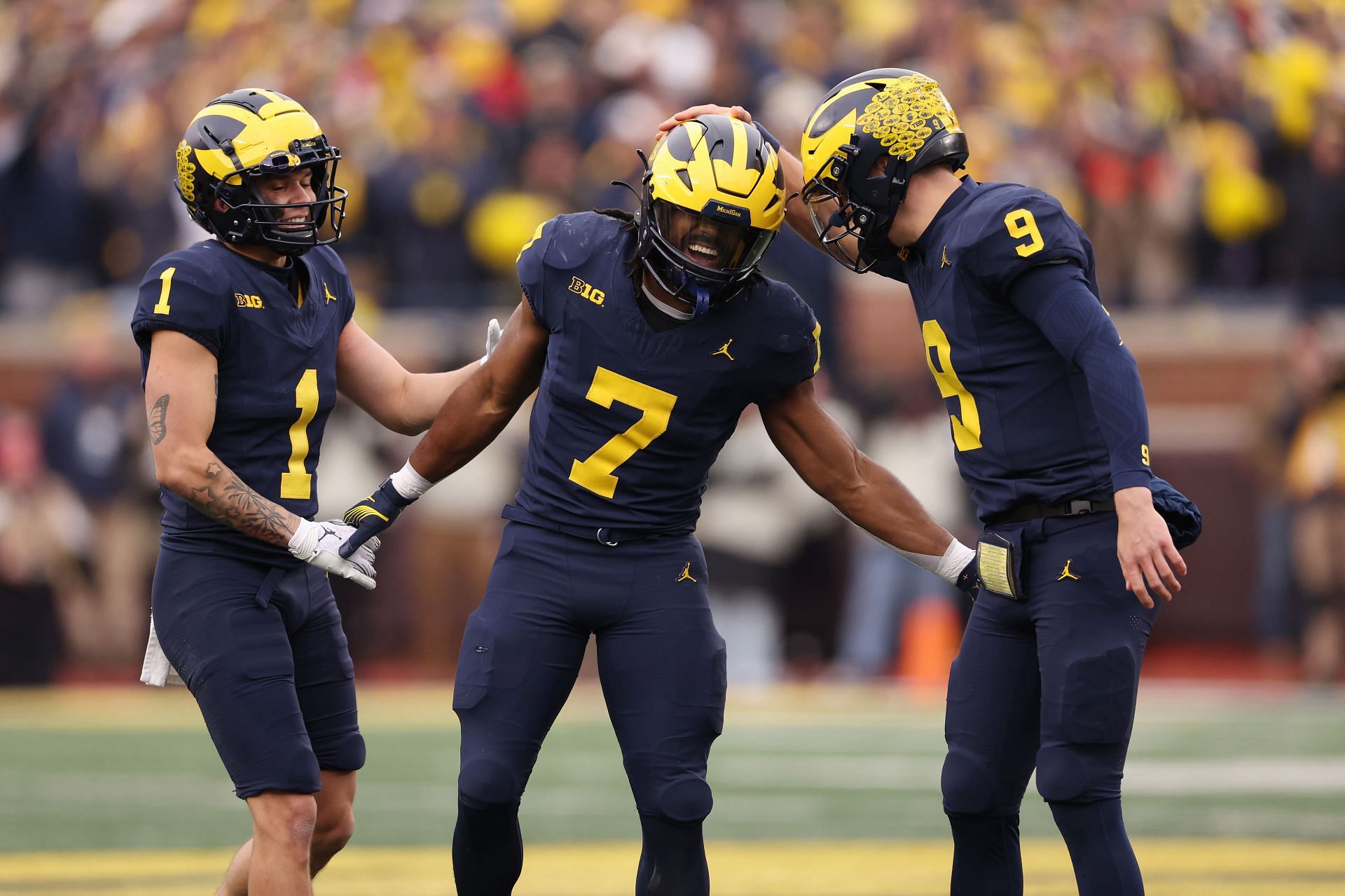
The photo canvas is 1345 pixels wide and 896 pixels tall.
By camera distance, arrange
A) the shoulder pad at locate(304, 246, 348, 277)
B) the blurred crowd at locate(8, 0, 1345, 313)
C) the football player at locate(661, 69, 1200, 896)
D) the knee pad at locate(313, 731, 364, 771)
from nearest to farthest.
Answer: the football player at locate(661, 69, 1200, 896) → the knee pad at locate(313, 731, 364, 771) → the shoulder pad at locate(304, 246, 348, 277) → the blurred crowd at locate(8, 0, 1345, 313)

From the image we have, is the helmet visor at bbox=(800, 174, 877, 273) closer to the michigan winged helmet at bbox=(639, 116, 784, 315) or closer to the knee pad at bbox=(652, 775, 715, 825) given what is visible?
the michigan winged helmet at bbox=(639, 116, 784, 315)

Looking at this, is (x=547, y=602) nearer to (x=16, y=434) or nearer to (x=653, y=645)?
(x=653, y=645)

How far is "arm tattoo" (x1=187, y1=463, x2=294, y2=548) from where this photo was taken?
4582 mm

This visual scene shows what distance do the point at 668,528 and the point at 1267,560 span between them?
8514 mm

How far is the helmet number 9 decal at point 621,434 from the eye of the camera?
4.63 meters

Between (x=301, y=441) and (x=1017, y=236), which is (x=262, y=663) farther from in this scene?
(x=1017, y=236)

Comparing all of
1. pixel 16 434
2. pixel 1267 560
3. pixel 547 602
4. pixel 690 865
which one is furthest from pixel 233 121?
pixel 1267 560

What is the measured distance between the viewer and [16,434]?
11891 mm

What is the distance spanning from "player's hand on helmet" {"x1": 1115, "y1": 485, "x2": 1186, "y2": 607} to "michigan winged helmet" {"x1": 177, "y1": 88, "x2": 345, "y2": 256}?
213 cm

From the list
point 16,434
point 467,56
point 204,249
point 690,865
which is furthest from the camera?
point 467,56

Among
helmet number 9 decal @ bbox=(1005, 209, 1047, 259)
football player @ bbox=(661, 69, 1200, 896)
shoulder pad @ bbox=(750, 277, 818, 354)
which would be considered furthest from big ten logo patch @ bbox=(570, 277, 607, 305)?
helmet number 9 decal @ bbox=(1005, 209, 1047, 259)

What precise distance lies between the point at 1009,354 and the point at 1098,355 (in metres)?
0.28

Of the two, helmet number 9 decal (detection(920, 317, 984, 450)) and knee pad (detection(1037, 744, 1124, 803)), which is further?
helmet number 9 decal (detection(920, 317, 984, 450))

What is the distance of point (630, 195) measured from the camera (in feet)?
38.6
